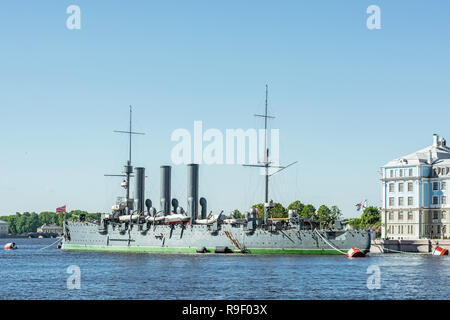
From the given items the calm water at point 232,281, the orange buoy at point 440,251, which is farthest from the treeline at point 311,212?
the calm water at point 232,281

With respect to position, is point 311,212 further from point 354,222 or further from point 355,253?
point 355,253

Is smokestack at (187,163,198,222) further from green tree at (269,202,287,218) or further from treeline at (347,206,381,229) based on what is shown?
green tree at (269,202,287,218)

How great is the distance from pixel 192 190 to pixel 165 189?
6.00 metres

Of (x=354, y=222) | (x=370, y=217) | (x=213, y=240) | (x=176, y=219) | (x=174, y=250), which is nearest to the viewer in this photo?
(x=213, y=240)

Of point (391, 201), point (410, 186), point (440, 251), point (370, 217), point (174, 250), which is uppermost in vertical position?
point (410, 186)

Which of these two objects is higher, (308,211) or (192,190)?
(192,190)

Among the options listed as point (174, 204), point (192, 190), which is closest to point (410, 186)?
point (192, 190)

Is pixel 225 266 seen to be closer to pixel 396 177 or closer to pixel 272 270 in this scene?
pixel 272 270

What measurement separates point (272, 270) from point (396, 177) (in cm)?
6052

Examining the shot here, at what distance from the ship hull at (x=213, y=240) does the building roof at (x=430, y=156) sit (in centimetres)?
3274

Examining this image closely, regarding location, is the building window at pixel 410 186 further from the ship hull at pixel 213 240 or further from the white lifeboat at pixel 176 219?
the white lifeboat at pixel 176 219

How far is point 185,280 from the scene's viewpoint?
2051 inches

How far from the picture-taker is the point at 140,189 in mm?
112188
